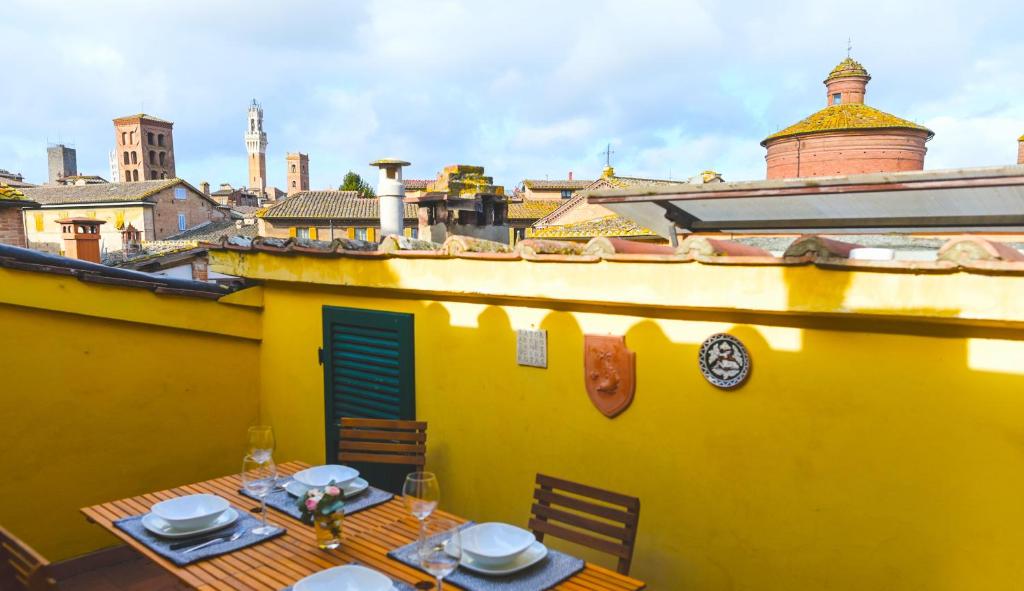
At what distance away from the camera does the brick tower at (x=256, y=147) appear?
96.3 meters

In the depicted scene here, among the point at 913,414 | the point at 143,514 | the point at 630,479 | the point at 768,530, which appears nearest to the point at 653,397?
the point at 630,479

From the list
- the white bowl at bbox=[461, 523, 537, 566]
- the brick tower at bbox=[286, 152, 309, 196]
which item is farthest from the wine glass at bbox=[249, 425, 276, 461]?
the brick tower at bbox=[286, 152, 309, 196]

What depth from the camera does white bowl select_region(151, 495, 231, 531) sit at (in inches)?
124

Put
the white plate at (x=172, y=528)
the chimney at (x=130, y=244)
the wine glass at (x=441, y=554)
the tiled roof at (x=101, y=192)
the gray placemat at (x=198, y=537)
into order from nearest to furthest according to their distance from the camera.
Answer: the wine glass at (x=441, y=554) → the gray placemat at (x=198, y=537) → the white plate at (x=172, y=528) → the chimney at (x=130, y=244) → the tiled roof at (x=101, y=192)

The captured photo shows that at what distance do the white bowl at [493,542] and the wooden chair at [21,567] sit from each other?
5.57 ft

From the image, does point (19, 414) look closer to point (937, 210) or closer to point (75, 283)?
point (75, 283)

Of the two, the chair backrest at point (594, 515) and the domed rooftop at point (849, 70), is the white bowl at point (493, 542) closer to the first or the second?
the chair backrest at point (594, 515)

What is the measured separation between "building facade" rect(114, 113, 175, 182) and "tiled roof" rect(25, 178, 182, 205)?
18.1 m

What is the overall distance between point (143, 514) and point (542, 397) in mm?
2317

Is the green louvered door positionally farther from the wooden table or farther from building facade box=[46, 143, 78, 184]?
building facade box=[46, 143, 78, 184]

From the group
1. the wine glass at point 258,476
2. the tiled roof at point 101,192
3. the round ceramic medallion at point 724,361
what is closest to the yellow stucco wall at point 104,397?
the wine glass at point 258,476

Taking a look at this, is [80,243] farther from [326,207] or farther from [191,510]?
[326,207]

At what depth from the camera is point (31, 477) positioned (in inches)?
187

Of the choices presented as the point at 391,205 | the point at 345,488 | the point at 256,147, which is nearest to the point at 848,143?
the point at 391,205
